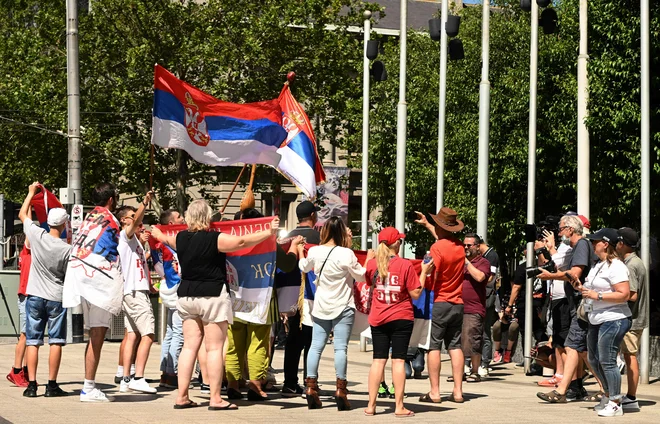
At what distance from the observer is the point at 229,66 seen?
129 ft

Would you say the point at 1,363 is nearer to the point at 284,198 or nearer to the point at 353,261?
the point at 353,261

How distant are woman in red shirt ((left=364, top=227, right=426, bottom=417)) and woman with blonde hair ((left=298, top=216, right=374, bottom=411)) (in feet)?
0.78

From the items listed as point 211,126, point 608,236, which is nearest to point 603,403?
point 608,236

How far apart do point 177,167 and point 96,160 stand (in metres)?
2.76

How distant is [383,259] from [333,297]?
23.6 inches

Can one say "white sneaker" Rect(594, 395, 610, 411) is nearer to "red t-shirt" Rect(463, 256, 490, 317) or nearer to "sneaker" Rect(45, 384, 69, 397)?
"red t-shirt" Rect(463, 256, 490, 317)

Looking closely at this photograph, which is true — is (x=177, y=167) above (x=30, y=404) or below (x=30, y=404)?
above

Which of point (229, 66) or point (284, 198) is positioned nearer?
point (229, 66)

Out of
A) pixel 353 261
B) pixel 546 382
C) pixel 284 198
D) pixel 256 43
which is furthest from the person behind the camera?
pixel 284 198

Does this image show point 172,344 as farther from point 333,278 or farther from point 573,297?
point 573,297

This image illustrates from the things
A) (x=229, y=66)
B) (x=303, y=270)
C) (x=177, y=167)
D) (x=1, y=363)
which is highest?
(x=229, y=66)

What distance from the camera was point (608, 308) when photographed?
11133 millimetres

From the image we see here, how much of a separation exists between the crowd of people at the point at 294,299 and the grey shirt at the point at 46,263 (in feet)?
0.04

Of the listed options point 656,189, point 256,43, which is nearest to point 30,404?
point 656,189
